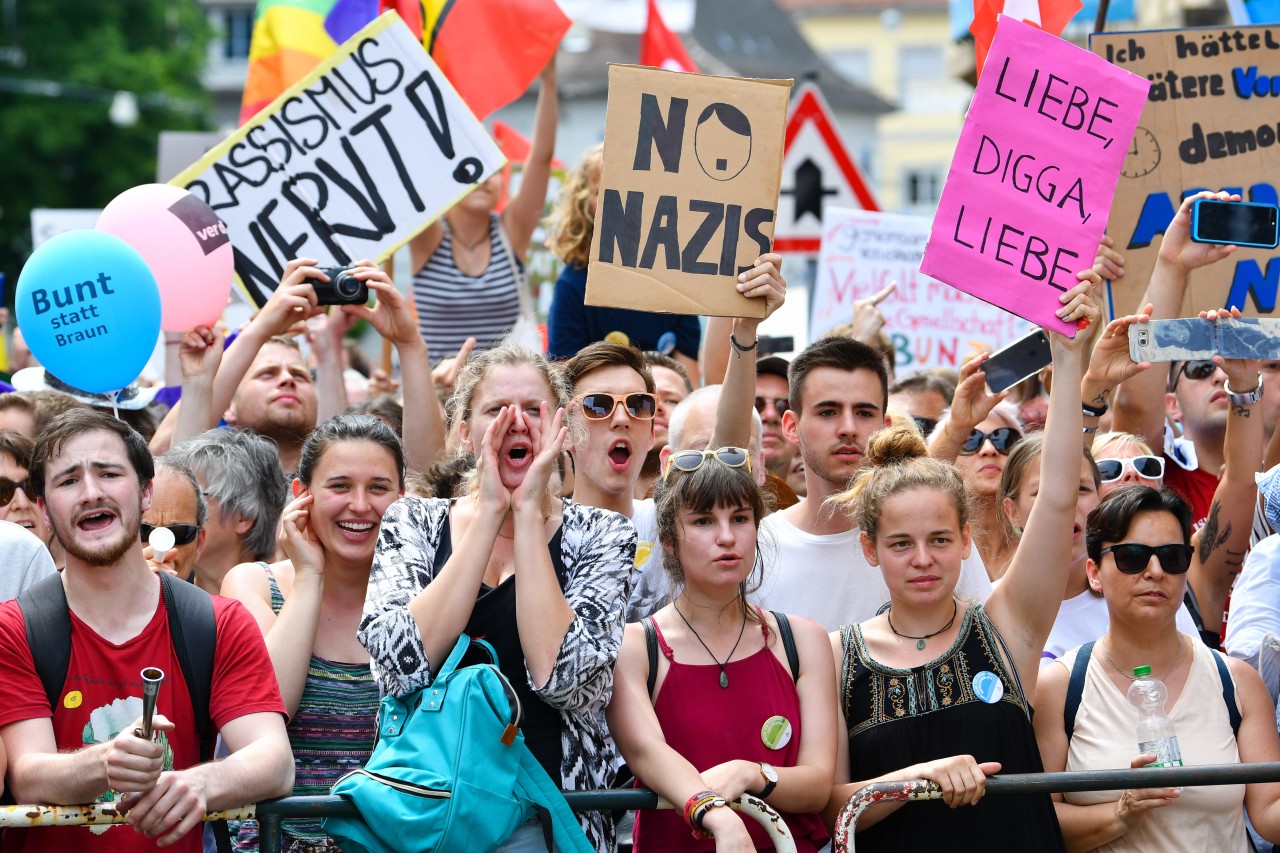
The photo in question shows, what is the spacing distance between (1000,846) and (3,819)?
2401mm

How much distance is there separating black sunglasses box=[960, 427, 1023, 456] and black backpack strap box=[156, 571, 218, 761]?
2873 mm

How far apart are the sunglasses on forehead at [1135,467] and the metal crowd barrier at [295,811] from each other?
88.1 inches

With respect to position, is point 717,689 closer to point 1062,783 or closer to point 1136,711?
point 1062,783

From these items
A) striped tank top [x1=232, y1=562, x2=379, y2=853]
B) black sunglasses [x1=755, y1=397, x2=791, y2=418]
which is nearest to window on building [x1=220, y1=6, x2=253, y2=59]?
black sunglasses [x1=755, y1=397, x2=791, y2=418]

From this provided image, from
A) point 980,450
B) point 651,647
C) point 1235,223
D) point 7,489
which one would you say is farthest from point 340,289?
point 1235,223

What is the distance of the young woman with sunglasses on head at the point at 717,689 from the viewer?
418 cm

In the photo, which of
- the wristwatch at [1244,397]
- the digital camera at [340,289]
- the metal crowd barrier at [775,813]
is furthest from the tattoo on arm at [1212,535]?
the digital camera at [340,289]

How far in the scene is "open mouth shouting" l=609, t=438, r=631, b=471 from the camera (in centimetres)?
537

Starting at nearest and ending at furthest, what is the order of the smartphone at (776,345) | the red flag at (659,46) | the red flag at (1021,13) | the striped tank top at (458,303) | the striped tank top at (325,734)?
1. the striped tank top at (325,734)
2. the red flag at (1021,13)
3. the smartphone at (776,345)
4. the striped tank top at (458,303)
5. the red flag at (659,46)

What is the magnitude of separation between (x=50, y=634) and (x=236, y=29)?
7037 cm

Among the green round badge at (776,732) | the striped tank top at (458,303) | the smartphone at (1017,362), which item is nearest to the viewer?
the green round badge at (776,732)

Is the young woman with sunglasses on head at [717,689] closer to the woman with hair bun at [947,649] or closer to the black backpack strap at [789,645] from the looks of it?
the black backpack strap at [789,645]

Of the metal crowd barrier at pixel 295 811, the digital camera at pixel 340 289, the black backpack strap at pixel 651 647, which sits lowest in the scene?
the metal crowd barrier at pixel 295 811

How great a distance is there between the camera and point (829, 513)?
5293mm
